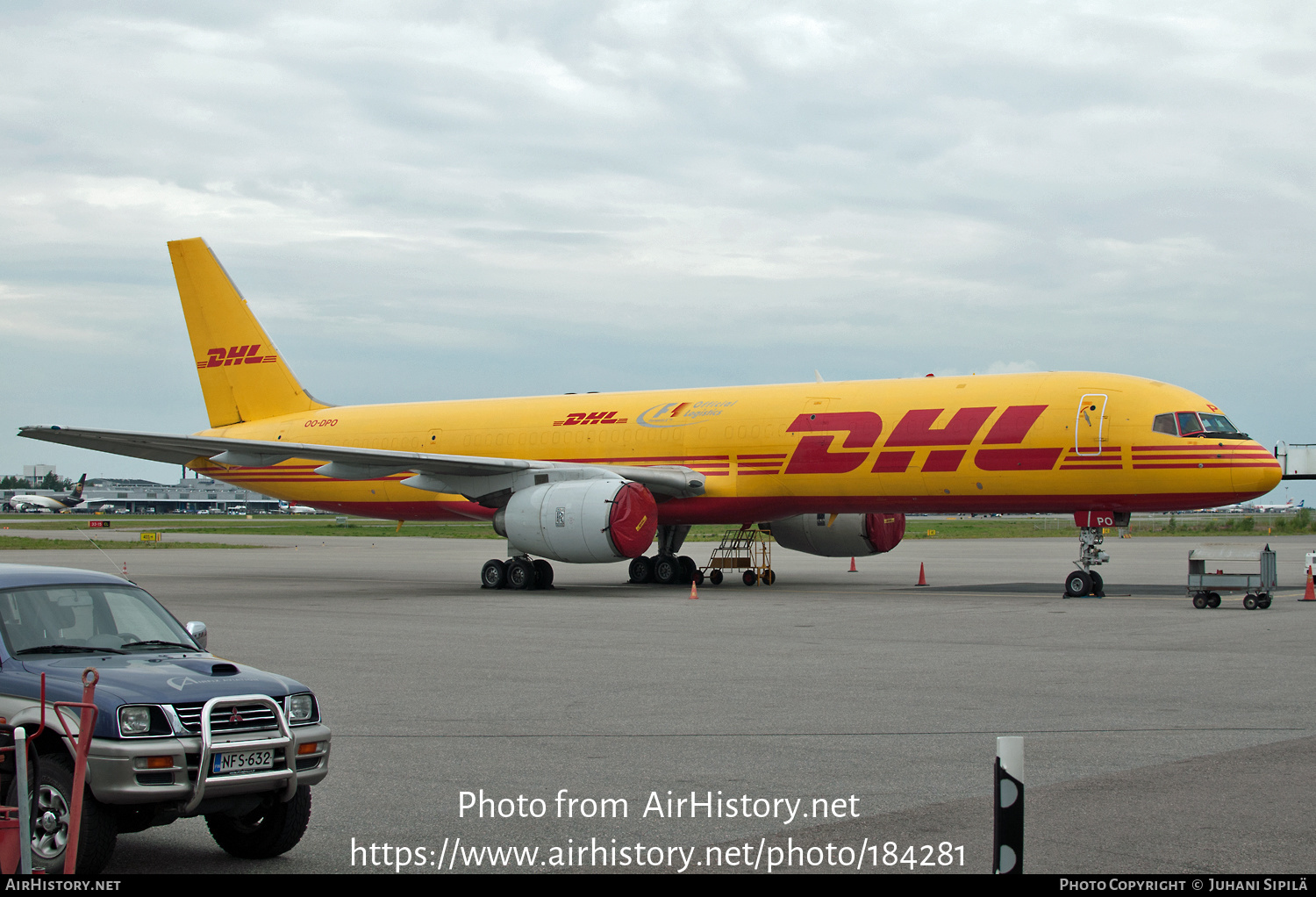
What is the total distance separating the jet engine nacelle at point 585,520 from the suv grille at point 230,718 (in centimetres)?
1655

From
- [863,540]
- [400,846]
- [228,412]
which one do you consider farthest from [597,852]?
[228,412]

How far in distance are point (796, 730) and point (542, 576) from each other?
1633 cm

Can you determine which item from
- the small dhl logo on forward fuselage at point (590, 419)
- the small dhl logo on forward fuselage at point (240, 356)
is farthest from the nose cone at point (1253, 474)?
the small dhl logo on forward fuselage at point (240, 356)

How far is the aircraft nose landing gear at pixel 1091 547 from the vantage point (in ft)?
70.9

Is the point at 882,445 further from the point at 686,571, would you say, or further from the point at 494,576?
the point at 494,576

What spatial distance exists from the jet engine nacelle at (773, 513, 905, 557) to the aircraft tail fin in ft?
43.3

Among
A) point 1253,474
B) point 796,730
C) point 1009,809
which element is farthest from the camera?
point 1253,474

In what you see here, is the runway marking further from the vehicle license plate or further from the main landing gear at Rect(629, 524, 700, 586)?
the main landing gear at Rect(629, 524, 700, 586)

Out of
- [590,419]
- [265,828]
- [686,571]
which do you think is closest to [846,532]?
[686,571]

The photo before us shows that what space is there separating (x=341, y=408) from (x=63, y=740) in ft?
88.6

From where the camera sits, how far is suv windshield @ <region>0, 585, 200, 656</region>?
251 inches

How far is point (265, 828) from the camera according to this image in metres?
6.02

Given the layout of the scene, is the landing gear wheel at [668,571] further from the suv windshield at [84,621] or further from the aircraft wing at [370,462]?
the suv windshield at [84,621]
